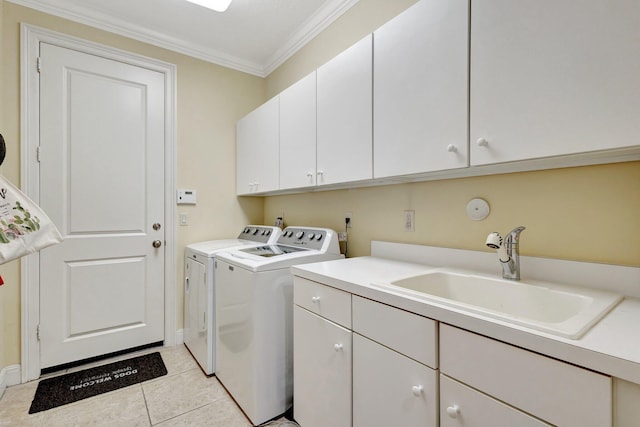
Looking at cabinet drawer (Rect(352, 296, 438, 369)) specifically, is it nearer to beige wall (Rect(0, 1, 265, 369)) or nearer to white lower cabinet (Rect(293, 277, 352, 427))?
white lower cabinet (Rect(293, 277, 352, 427))

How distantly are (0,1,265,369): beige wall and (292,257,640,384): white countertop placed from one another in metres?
1.98

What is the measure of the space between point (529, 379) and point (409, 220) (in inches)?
41.4

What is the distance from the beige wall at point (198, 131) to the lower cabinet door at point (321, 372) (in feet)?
5.40

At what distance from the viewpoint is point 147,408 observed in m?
1.77

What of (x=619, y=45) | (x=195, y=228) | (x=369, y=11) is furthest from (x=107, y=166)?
(x=619, y=45)

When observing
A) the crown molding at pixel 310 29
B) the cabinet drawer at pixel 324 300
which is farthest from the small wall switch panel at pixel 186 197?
the cabinet drawer at pixel 324 300

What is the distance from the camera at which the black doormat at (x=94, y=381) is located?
184cm

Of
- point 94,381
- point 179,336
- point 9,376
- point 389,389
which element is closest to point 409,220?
point 389,389

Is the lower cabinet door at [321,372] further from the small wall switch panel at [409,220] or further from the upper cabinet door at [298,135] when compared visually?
the upper cabinet door at [298,135]

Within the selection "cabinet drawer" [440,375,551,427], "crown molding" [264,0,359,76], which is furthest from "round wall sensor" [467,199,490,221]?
"crown molding" [264,0,359,76]

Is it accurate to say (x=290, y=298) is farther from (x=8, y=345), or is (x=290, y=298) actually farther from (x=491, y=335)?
(x=8, y=345)

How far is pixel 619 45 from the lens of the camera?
0.80 m

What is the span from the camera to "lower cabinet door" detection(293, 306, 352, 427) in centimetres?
122

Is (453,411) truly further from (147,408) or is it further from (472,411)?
(147,408)
